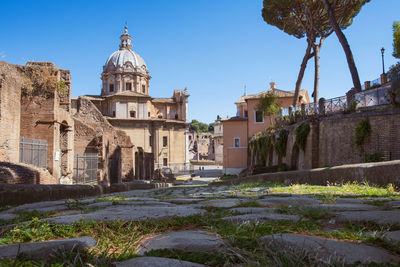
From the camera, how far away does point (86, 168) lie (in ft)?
55.4

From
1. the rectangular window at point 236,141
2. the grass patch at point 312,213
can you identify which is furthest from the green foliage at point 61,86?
the rectangular window at point 236,141

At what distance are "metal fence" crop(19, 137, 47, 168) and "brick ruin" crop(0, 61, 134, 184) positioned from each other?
9 cm

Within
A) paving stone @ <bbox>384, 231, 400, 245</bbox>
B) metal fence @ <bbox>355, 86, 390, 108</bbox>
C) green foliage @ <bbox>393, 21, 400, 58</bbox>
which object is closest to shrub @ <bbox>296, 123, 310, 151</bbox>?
metal fence @ <bbox>355, 86, 390, 108</bbox>

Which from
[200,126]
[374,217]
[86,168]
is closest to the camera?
[374,217]

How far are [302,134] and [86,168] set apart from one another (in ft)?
38.3

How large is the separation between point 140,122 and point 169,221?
42202 millimetres

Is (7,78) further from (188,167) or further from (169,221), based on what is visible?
(188,167)

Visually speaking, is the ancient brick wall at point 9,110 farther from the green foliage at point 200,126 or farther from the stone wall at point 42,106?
the green foliage at point 200,126

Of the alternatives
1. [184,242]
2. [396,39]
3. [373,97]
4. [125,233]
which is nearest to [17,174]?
[125,233]

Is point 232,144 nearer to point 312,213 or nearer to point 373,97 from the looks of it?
point 373,97

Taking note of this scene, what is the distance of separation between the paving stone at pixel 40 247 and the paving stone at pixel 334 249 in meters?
1.01

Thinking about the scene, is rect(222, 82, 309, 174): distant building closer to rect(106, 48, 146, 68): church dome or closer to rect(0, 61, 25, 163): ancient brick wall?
rect(106, 48, 146, 68): church dome

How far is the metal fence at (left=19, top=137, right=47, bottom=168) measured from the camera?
11.4 m

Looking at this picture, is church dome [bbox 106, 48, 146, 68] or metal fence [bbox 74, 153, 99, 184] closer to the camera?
metal fence [bbox 74, 153, 99, 184]
